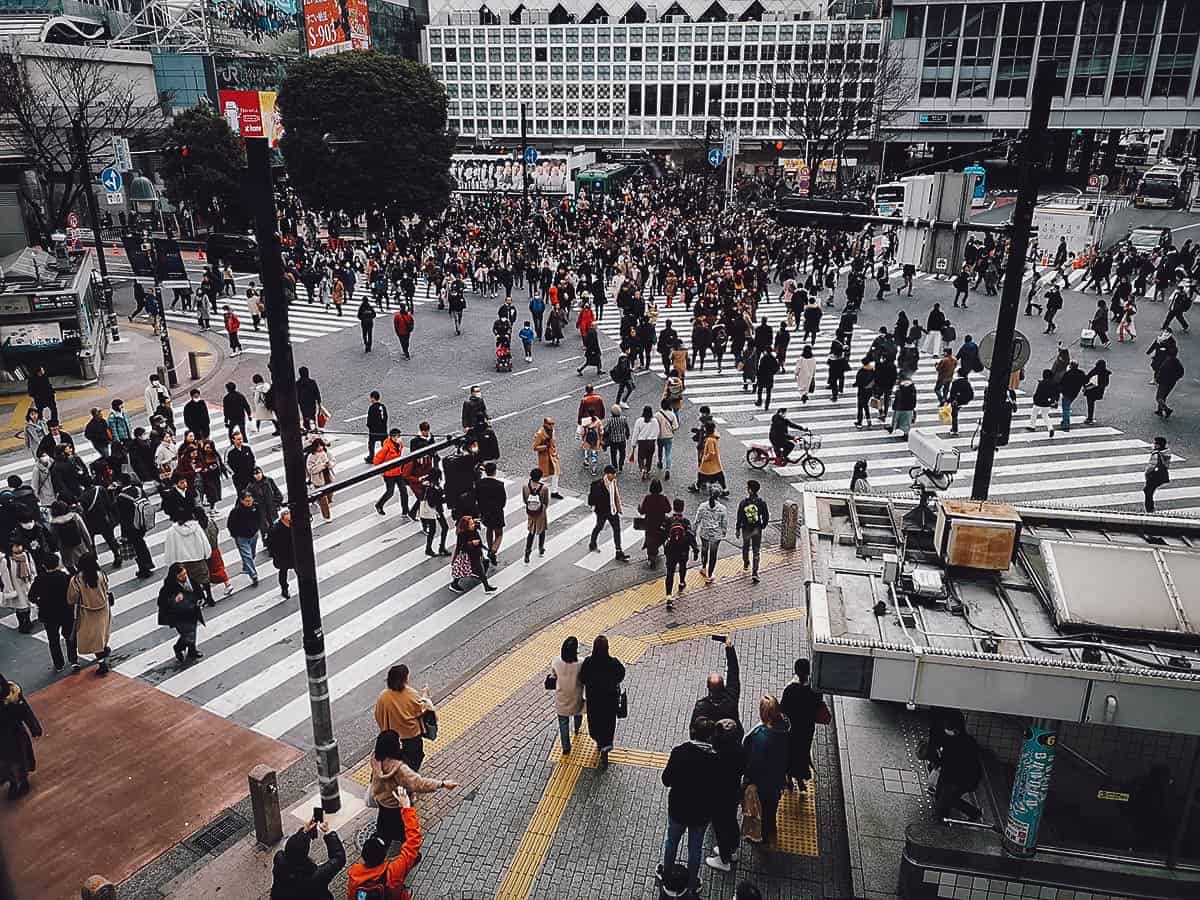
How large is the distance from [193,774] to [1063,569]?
28.2 ft

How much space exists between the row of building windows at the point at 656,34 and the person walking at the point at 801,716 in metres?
101

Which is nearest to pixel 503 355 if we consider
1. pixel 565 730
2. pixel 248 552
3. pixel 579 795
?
pixel 248 552

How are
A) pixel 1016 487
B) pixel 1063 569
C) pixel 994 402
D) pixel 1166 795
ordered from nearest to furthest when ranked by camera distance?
pixel 1166 795, pixel 1063 569, pixel 994 402, pixel 1016 487

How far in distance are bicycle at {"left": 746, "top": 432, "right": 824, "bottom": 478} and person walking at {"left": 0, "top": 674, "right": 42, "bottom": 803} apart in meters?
12.9

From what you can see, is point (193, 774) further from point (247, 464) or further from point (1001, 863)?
point (1001, 863)

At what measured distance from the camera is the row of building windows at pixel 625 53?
105 metres

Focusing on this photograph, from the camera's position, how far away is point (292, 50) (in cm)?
7838

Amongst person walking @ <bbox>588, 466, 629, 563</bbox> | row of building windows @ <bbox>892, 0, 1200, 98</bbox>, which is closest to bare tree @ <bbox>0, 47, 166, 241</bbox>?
person walking @ <bbox>588, 466, 629, 563</bbox>

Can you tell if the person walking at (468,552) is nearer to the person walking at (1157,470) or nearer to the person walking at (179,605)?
the person walking at (179,605)

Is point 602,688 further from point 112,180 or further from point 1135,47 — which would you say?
point 1135,47

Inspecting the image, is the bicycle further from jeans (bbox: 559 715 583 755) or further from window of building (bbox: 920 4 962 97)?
window of building (bbox: 920 4 962 97)

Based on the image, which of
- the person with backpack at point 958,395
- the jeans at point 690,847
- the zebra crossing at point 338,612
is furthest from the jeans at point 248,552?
the person with backpack at point 958,395

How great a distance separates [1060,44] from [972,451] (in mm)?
64607

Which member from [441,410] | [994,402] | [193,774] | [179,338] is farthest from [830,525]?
[179,338]
